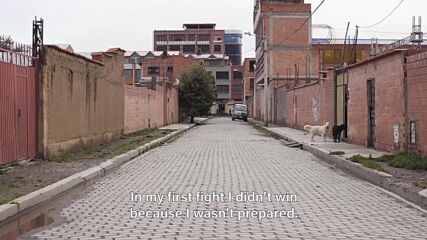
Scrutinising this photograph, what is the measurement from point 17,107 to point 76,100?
439 centimetres

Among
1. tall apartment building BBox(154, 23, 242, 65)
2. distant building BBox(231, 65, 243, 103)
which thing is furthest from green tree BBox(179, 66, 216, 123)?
tall apartment building BBox(154, 23, 242, 65)

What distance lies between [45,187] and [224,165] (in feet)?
21.6

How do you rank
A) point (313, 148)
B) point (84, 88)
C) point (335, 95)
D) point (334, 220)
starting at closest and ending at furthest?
1. point (334, 220)
2. point (84, 88)
3. point (313, 148)
4. point (335, 95)

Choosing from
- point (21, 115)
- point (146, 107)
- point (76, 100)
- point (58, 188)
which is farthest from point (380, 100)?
point (146, 107)

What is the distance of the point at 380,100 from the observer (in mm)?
18828

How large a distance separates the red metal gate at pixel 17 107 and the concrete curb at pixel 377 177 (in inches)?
323

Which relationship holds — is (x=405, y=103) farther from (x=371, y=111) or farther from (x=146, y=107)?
(x=146, y=107)

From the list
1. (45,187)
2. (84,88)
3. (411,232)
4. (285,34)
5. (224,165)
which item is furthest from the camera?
(285,34)

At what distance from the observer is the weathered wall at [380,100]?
55.4ft

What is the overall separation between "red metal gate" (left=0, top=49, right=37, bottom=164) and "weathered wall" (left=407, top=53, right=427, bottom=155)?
9914mm

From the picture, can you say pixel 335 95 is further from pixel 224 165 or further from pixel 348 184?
pixel 348 184

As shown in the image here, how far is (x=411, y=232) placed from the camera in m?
7.55

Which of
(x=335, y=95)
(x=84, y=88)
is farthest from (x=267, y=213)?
(x=335, y=95)

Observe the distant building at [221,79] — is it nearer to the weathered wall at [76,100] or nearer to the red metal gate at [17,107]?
the weathered wall at [76,100]
